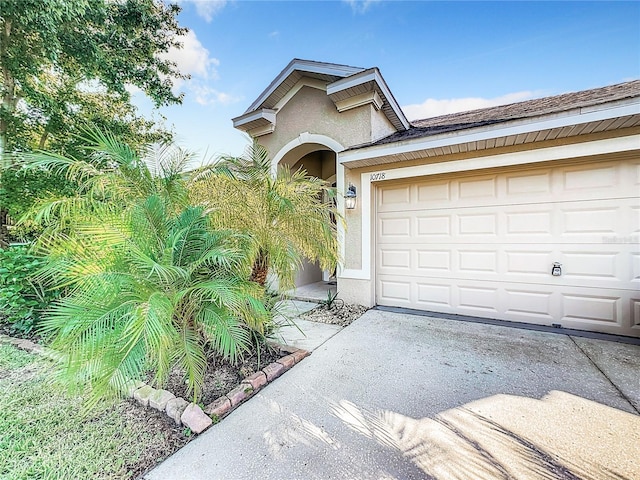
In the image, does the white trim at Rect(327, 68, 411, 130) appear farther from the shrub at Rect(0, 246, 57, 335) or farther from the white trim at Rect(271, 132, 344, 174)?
the shrub at Rect(0, 246, 57, 335)

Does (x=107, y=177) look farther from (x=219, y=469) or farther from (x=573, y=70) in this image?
(x=573, y=70)

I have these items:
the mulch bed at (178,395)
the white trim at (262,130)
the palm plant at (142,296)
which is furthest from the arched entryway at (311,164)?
the palm plant at (142,296)

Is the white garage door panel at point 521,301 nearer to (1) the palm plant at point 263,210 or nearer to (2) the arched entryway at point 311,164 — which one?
(2) the arched entryway at point 311,164

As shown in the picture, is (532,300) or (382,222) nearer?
(532,300)

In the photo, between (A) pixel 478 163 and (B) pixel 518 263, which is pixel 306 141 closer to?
(A) pixel 478 163

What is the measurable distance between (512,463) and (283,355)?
2.82 meters

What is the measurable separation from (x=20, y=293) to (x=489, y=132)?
8.97 meters

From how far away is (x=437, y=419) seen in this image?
2.79m

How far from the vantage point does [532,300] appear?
5.44m

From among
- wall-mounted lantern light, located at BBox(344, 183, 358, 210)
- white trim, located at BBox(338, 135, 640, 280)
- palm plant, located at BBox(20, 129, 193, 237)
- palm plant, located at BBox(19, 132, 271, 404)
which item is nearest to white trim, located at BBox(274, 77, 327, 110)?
white trim, located at BBox(338, 135, 640, 280)

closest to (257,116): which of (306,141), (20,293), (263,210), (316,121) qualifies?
(306,141)

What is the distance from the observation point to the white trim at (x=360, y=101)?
256 inches

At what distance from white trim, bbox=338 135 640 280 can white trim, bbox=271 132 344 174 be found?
2.63ft

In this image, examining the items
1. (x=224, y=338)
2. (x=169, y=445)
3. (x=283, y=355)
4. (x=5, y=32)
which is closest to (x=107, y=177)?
(x=224, y=338)
